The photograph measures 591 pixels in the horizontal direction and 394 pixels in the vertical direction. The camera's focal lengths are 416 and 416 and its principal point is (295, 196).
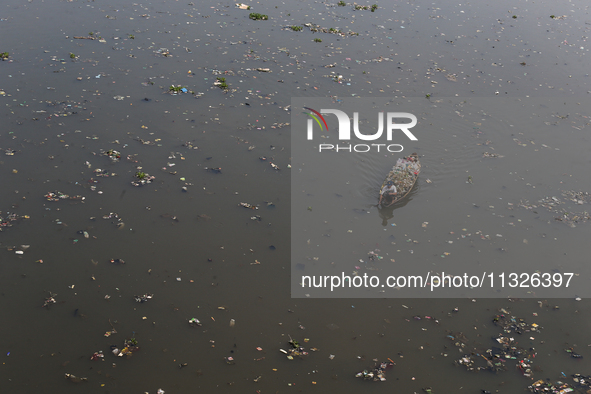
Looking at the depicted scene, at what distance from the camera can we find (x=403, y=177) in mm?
12086

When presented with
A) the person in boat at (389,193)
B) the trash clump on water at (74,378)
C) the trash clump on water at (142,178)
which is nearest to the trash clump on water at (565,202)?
the person in boat at (389,193)

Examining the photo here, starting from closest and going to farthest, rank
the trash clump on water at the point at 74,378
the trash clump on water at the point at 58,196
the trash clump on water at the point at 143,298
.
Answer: the trash clump on water at the point at 74,378
the trash clump on water at the point at 143,298
the trash clump on water at the point at 58,196

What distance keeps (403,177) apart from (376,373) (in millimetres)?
5936

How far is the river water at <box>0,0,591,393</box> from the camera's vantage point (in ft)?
26.4

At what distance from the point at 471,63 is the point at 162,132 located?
14442mm

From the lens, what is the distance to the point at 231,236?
1030cm

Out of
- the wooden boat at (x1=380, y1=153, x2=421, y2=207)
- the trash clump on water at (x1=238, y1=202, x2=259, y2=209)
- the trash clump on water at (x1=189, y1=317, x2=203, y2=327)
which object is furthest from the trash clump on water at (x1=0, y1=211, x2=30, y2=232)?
the wooden boat at (x1=380, y1=153, x2=421, y2=207)

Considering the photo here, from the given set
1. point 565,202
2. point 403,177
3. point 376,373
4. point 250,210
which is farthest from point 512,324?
point 250,210

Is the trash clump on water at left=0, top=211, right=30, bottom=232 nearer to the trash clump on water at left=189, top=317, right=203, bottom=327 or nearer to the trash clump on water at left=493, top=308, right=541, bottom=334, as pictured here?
the trash clump on water at left=189, top=317, right=203, bottom=327

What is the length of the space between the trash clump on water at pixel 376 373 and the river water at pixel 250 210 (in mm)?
124

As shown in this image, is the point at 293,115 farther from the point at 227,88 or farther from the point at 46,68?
the point at 46,68

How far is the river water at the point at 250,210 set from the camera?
8.05 m

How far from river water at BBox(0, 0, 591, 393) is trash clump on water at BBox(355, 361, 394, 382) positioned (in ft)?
0.41

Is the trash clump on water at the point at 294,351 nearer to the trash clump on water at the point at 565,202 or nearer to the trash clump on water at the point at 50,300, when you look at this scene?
the trash clump on water at the point at 50,300
